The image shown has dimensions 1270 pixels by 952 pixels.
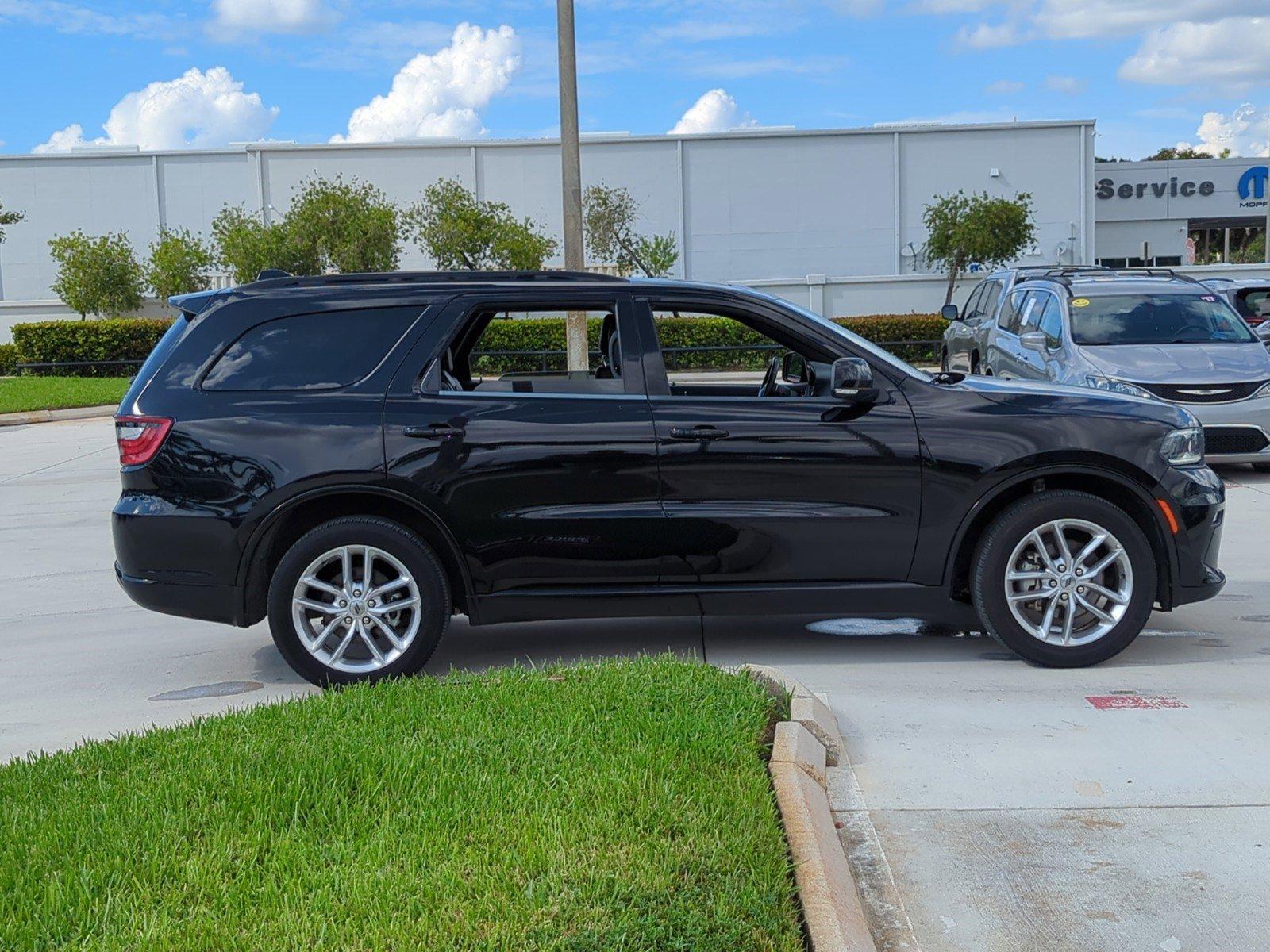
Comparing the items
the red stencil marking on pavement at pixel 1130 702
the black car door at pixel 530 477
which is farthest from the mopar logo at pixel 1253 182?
the black car door at pixel 530 477

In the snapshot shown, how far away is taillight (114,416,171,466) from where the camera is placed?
6.18 metres

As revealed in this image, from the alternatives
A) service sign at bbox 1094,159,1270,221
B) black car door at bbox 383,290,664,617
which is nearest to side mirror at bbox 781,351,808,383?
black car door at bbox 383,290,664,617

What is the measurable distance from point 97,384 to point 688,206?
93.8 ft

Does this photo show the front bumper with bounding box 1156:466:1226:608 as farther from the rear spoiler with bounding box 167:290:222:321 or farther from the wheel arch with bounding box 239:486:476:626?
the rear spoiler with bounding box 167:290:222:321

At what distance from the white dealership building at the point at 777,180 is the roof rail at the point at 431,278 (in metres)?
45.7

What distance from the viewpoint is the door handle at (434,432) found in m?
6.20

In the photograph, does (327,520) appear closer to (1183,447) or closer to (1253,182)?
(1183,447)

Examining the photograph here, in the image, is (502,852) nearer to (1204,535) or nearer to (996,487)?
(996,487)

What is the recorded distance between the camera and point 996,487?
6.33 meters

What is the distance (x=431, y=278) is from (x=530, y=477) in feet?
3.71

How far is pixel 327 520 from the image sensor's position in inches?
248

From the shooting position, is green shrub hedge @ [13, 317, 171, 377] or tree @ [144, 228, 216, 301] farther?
tree @ [144, 228, 216, 301]

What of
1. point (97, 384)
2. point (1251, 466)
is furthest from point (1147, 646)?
point (97, 384)

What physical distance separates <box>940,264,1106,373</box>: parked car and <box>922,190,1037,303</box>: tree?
22026 mm
